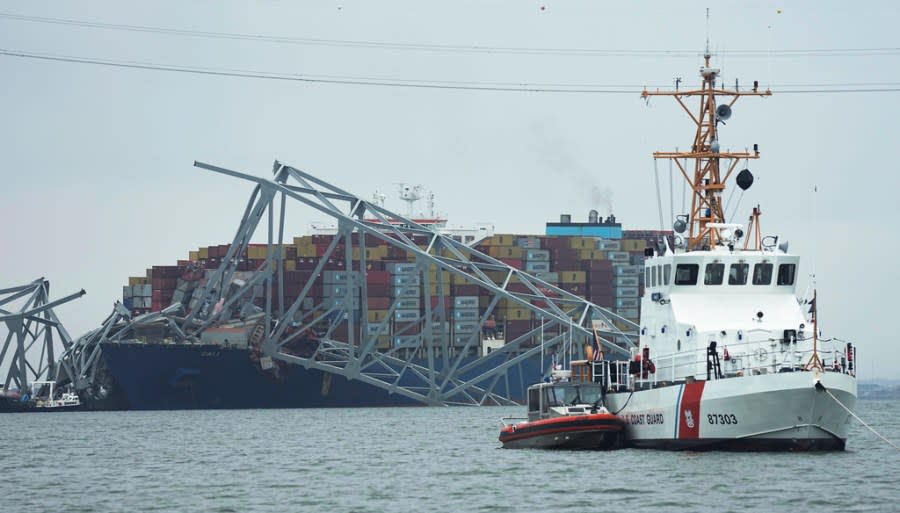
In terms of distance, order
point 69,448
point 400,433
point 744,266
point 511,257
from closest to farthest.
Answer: point 744,266 < point 69,448 < point 400,433 < point 511,257

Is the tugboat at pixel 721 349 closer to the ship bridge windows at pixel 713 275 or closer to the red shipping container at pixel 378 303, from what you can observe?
the ship bridge windows at pixel 713 275

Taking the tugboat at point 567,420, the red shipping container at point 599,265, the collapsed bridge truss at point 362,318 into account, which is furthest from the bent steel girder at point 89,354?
the tugboat at point 567,420

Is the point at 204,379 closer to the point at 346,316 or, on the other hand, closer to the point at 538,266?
the point at 346,316

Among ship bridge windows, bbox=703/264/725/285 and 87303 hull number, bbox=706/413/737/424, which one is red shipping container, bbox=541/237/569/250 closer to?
ship bridge windows, bbox=703/264/725/285

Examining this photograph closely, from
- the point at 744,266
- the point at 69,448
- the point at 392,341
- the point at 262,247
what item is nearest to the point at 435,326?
the point at 392,341

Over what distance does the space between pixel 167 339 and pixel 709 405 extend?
7429cm

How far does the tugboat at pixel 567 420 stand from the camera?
47.3m

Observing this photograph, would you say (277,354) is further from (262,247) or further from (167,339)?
(262,247)

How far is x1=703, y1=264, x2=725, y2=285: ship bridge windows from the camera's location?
4681 centimetres

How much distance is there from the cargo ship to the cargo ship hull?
7 centimetres

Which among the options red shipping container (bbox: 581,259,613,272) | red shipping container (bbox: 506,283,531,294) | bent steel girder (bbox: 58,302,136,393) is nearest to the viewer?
bent steel girder (bbox: 58,302,136,393)

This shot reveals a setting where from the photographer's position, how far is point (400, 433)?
69.2 m

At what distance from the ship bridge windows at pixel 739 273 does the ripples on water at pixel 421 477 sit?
18.9 ft

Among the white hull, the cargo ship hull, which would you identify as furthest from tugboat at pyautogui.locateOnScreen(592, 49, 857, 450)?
the cargo ship hull
